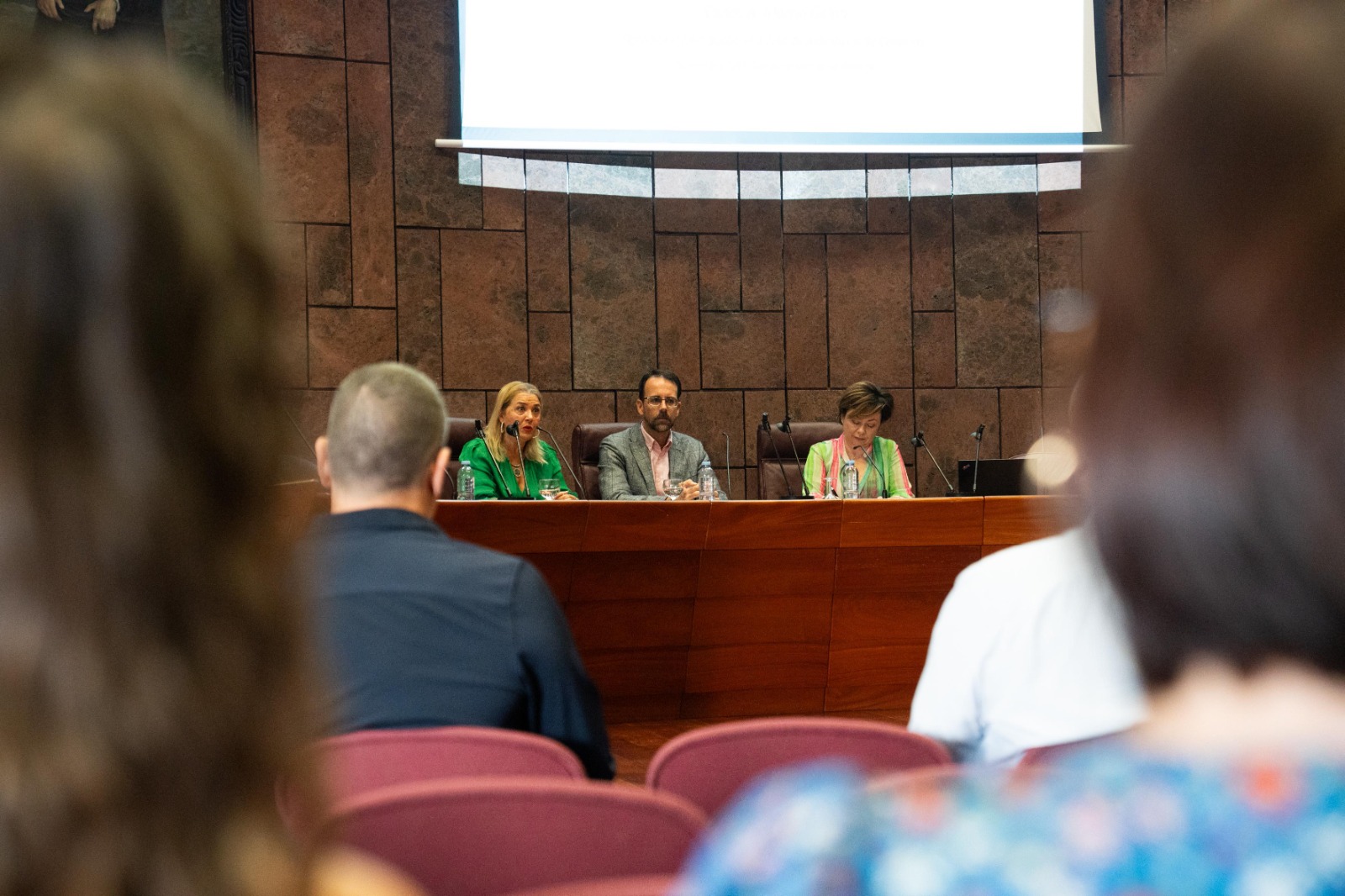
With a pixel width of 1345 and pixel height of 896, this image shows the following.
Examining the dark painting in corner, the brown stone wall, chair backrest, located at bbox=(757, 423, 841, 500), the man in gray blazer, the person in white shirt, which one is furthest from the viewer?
the brown stone wall

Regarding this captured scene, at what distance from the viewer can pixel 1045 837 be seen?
0.50 metres

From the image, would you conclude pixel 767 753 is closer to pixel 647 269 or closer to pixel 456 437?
pixel 456 437

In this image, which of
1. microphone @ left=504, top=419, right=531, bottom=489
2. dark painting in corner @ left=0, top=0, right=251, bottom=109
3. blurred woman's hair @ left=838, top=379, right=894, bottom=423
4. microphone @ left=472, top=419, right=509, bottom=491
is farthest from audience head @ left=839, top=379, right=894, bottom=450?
dark painting in corner @ left=0, top=0, right=251, bottom=109

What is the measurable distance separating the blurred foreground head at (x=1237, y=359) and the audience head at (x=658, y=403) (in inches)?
218

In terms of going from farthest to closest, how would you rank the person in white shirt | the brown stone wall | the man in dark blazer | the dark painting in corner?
1. the brown stone wall
2. the dark painting in corner
3. the man in dark blazer
4. the person in white shirt

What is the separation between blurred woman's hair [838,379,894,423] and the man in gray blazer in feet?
2.53

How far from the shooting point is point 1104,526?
0.62 meters

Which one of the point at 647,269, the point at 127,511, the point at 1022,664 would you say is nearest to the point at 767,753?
the point at 1022,664

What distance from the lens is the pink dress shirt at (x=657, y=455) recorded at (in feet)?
20.3

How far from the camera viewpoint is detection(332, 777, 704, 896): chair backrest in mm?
1174

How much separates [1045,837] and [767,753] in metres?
1.19

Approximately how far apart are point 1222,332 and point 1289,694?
18 cm

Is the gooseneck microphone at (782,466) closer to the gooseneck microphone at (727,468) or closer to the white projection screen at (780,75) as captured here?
the gooseneck microphone at (727,468)

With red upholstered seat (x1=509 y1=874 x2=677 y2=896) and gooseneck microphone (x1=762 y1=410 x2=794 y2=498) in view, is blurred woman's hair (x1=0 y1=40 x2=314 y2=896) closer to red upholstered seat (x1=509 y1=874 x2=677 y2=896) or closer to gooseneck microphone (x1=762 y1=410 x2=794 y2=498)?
red upholstered seat (x1=509 y1=874 x2=677 y2=896)
